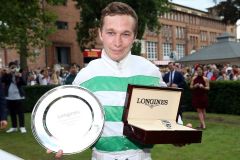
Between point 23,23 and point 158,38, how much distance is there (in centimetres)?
6773

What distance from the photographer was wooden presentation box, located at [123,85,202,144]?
7.51 ft

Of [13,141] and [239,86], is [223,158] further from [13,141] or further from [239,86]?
[239,86]

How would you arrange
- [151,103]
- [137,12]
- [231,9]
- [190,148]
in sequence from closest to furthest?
[151,103] → [190,148] → [137,12] → [231,9]

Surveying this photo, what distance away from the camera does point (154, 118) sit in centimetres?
250

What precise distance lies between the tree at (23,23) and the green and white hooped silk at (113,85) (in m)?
15.1

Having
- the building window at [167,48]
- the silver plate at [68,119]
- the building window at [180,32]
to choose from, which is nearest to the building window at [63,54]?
the building window at [167,48]

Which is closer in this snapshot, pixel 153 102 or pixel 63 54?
pixel 153 102

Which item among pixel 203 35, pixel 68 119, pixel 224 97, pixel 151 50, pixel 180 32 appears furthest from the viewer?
pixel 203 35

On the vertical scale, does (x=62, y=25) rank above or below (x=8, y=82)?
above

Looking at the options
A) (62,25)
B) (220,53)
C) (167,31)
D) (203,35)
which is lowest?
(220,53)

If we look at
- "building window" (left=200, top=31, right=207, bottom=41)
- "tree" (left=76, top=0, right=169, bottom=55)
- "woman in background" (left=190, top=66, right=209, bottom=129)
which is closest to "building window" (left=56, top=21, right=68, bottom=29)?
"tree" (left=76, top=0, right=169, bottom=55)

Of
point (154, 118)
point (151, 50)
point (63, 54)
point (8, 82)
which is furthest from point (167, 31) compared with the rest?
point (154, 118)

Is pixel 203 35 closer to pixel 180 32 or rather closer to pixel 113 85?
pixel 180 32

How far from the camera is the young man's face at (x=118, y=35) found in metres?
2.57
